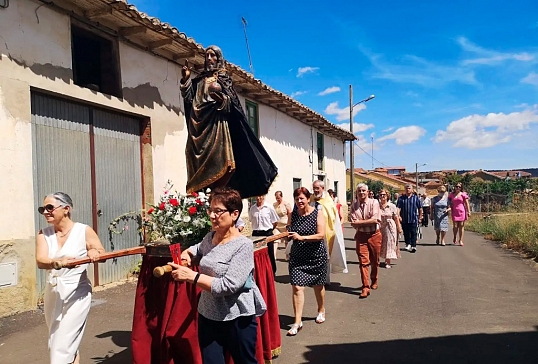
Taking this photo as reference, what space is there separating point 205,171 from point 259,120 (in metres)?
10.4

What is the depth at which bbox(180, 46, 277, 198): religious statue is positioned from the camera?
402 centimetres

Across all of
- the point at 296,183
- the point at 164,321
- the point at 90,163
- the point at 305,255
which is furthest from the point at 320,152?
the point at 164,321

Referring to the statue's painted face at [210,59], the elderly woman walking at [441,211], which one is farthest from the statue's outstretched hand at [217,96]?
the elderly woman walking at [441,211]

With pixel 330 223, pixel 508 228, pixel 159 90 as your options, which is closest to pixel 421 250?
pixel 508 228

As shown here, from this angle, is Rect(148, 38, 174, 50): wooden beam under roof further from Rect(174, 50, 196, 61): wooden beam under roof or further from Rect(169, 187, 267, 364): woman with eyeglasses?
Rect(169, 187, 267, 364): woman with eyeglasses

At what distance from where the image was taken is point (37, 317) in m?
5.96

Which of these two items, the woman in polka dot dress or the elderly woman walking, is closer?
the woman in polka dot dress

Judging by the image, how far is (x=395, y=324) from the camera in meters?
5.54

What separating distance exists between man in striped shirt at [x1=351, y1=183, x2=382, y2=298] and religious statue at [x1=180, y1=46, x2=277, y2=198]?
313 centimetres

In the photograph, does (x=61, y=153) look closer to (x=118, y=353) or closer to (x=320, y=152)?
(x=118, y=353)

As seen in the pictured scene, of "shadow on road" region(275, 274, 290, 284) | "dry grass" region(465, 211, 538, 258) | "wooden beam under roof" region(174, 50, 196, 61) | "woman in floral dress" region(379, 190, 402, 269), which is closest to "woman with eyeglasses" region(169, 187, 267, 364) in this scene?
"shadow on road" region(275, 274, 290, 284)

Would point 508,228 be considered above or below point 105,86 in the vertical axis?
below

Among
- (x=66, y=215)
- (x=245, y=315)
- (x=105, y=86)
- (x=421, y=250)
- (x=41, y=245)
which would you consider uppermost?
(x=105, y=86)

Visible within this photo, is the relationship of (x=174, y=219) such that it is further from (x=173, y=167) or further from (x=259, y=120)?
(x=259, y=120)
